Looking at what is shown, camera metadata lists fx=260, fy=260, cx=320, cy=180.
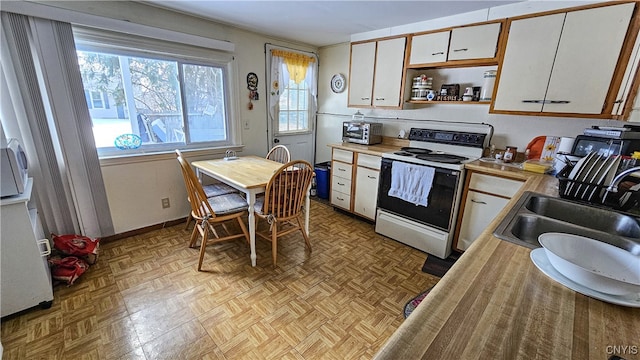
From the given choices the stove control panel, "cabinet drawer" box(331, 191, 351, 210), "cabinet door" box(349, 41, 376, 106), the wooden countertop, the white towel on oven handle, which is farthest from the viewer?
"cabinet drawer" box(331, 191, 351, 210)

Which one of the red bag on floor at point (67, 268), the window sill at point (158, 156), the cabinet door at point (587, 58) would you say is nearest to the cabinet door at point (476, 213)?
the cabinet door at point (587, 58)

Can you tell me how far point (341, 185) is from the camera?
10.4 feet

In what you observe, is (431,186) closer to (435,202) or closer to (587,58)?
(435,202)

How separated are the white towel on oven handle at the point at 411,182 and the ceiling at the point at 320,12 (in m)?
1.33

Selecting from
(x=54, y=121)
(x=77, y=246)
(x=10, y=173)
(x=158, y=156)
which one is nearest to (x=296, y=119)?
(x=158, y=156)

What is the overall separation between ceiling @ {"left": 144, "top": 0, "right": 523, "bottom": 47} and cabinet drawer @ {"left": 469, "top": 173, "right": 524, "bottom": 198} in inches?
53.6

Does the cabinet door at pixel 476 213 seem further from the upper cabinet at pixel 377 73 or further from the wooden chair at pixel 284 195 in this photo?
the wooden chair at pixel 284 195

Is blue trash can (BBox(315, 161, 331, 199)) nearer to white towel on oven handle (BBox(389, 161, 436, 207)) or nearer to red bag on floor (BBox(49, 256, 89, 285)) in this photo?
white towel on oven handle (BBox(389, 161, 436, 207))

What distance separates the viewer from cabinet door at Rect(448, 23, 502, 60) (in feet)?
7.01

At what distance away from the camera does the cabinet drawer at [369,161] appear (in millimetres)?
2746

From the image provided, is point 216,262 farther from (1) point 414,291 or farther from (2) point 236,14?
(2) point 236,14

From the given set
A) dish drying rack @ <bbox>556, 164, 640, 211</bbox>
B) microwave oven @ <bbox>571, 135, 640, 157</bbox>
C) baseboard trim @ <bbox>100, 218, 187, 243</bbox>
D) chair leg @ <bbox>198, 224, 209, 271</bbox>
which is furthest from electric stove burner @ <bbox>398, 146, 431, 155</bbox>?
baseboard trim @ <bbox>100, 218, 187, 243</bbox>

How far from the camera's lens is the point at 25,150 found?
6.38ft

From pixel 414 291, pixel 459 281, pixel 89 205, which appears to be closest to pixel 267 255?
pixel 414 291
